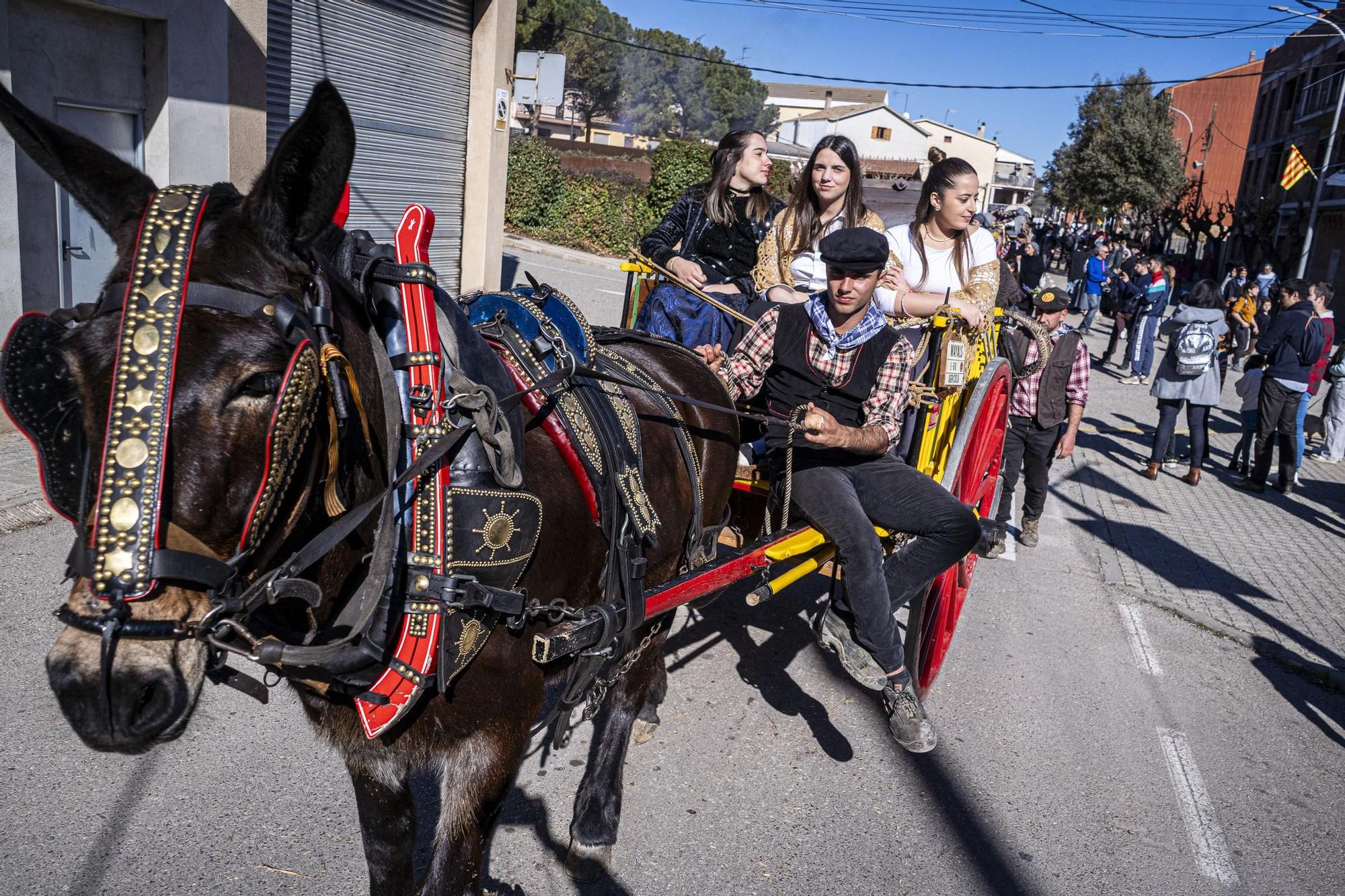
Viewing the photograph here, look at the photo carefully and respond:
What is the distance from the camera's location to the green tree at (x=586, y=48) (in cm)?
4662

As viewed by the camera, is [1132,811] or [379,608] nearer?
[379,608]

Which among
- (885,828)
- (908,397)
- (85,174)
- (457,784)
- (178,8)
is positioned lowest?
(885,828)

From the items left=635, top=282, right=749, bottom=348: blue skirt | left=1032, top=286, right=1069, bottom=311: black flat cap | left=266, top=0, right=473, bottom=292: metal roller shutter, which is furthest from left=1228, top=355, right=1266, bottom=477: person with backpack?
left=266, top=0, right=473, bottom=292: metal roller shutter

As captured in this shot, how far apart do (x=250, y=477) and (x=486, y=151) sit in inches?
472

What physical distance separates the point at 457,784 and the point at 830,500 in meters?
1.73

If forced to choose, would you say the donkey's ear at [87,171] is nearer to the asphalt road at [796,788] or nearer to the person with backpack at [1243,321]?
the asphalt road at [796,788]

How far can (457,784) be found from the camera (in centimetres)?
235

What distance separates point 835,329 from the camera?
3.50m

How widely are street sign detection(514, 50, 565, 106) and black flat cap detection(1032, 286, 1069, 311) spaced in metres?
8.34

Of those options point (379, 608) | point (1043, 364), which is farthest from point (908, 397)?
point (1043, 364)

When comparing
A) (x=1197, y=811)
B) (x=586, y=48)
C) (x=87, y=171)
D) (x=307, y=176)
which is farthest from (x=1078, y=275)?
(x=586, y=48)

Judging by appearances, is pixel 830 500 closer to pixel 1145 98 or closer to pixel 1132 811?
pixel 1132 811

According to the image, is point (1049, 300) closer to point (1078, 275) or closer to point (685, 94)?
point (1078, 275)

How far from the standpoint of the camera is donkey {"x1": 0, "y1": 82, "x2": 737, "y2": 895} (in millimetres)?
1520
